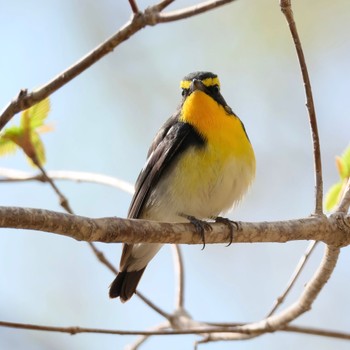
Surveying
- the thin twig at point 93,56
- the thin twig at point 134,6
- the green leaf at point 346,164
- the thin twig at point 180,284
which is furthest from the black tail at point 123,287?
the thin twig at point 134,6

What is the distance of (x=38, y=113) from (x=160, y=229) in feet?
2.84

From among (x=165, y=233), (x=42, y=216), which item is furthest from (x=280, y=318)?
(x=42, y=216)

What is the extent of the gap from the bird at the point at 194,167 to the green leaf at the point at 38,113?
105 centimetres

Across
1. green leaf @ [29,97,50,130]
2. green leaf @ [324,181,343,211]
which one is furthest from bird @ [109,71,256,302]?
green leaf @ [29,97,50,130]

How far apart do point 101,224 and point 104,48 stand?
71 centimetres

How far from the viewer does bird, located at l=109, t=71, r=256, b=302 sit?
4.17 metres

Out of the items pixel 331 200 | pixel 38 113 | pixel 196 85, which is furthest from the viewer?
pixel 196 85

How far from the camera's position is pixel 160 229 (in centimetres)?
313

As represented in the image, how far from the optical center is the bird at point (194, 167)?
4.17 m

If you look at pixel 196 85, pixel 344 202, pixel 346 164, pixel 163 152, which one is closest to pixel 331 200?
pixel 344 202

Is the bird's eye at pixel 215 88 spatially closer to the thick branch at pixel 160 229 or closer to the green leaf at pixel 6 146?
the thick branch at pixel 160 229

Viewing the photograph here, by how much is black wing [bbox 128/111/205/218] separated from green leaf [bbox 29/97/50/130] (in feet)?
3.43

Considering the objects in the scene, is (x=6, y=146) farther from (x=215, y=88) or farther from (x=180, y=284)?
(x=215, y=88)

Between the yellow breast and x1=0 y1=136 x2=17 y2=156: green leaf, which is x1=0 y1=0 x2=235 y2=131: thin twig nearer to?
x1=0 y1=136 x2=17 y2=156: green leaf
